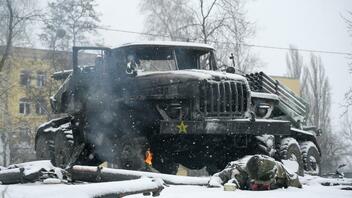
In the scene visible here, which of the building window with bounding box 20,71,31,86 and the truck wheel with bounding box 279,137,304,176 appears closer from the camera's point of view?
the truck wheel with bounding box 279,137,304,176

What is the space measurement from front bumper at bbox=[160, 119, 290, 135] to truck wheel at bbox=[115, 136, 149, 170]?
2.02 feet

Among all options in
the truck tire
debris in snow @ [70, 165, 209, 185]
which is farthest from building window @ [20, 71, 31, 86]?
debris in snow @ [70, 165, 209, 185]

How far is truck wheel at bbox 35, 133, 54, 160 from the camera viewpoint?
13091 mm

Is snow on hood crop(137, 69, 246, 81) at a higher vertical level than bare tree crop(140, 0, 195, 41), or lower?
lower

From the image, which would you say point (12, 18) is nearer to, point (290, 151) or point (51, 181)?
point (290, 151)

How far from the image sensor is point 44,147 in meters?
13.3

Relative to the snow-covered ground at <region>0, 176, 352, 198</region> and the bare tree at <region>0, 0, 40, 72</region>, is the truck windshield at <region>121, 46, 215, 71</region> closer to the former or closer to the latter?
the snow-covered ground at <region>0, 176, 352, 198</region>

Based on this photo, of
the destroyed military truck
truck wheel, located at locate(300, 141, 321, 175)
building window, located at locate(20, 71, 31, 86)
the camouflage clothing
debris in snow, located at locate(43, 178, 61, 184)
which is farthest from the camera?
building window, located at locate(20, 71, 31, 86)

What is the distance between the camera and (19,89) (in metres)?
38.2

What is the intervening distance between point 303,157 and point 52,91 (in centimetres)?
1993

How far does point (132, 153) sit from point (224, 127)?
1.82 m

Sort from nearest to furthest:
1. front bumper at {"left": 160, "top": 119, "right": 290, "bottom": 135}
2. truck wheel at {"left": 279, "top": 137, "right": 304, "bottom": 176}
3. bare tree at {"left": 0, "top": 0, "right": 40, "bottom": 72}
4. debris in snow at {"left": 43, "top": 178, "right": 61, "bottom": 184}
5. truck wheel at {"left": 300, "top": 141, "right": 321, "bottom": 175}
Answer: debris in snow at {"left": 43, "top": 178, "right": 61, "bottom": 184} < front bumper at {"left": 160, "top": 119, "right": 290, "bottom": 135} < truck wheel at {"left": 279, "top": 137, "right": 304, "bottom": 176} < truck wheel at {"left": 300, "top": 141, "right": 321, "bottom": 175} < bare tree at {"left": 0, "top": 0, "right": 40, "bottom": 72}

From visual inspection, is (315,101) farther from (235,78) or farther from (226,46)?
(235,78)

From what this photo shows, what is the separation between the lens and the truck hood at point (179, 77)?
10117 mm
